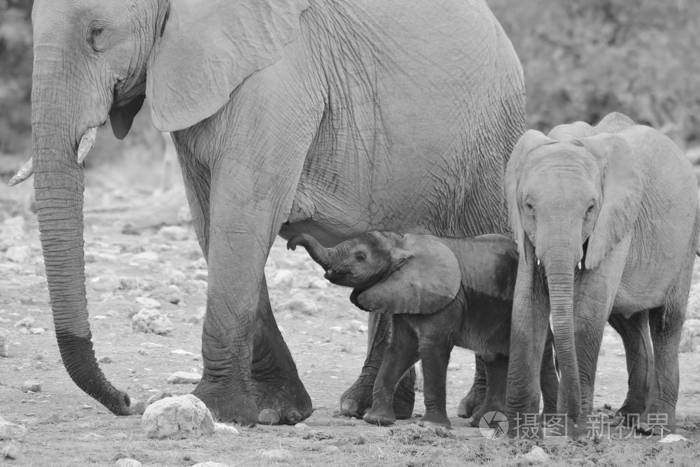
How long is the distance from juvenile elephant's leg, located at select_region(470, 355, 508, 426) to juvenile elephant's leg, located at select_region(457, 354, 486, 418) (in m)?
0.38

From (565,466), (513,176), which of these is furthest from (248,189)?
(565,466)

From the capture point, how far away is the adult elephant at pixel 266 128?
6.73m

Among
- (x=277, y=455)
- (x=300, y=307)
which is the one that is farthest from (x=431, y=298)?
(x=300, y=307)

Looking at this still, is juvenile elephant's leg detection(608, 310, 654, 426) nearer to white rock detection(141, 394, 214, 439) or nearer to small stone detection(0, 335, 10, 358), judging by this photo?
white rock detection(141, 394, 214, 439)

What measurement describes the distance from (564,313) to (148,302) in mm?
4402

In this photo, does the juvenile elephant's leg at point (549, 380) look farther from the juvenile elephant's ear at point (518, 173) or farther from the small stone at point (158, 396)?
the small stone at point (158, 396)

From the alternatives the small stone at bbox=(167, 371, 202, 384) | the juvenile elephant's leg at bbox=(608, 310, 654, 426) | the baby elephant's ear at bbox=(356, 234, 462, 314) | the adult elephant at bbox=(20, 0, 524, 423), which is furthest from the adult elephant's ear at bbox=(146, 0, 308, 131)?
the juvenile elephant's leg at bbox=(608, 310, 654, 426)

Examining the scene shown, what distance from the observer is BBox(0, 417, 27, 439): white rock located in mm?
6248

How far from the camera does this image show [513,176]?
7.06 meters

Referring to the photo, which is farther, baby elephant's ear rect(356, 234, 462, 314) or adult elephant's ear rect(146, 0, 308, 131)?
baby elephant's ear rect(356, 234, 462, 314)

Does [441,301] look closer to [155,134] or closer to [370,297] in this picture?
[370,297]

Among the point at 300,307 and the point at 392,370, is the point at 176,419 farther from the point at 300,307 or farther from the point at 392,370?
the point at 300,307

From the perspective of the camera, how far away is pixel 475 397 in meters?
8.05

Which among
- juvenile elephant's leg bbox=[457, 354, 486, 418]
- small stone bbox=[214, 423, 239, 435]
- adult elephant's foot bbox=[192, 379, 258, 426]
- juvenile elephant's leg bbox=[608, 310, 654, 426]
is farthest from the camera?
juvenile elephant's leg bbox=[457, 354, 486, 418]
